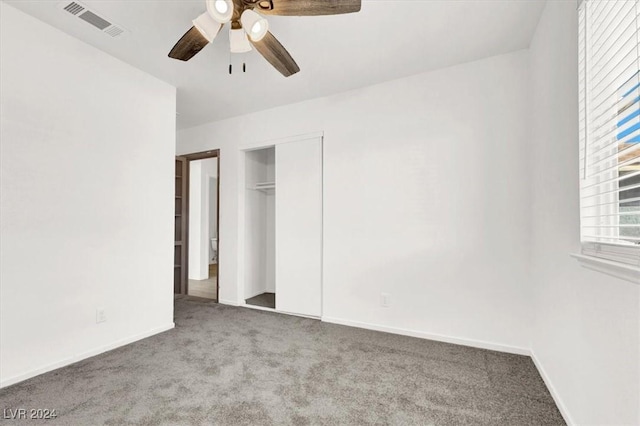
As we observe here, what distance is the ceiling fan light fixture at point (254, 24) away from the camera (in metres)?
1.77

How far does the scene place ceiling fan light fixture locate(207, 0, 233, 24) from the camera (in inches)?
68.2

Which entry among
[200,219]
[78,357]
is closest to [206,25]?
[78,357]

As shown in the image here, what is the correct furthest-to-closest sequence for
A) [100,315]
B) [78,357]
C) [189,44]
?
[100,315], [78,357], [189,44]

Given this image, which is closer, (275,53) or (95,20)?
(275,53)

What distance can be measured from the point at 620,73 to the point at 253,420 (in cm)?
244

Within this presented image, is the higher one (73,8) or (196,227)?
(73,8)

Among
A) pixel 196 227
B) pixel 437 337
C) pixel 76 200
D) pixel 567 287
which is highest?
pixel 76 200

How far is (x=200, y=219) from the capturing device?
18.6 ft

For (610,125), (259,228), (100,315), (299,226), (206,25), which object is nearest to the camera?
(610,125)

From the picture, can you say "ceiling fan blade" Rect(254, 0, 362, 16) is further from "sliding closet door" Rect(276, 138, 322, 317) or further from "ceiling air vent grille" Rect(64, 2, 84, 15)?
"sliding closet door" Rect(276, 138, 322, 317)

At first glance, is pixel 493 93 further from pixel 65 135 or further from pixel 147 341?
pixel 147 341

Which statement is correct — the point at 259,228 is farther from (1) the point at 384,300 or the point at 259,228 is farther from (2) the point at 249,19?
(2) the point at 249,19

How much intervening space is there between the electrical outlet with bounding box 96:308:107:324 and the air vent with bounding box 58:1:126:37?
92.7 inches

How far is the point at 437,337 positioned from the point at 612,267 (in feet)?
6.42
